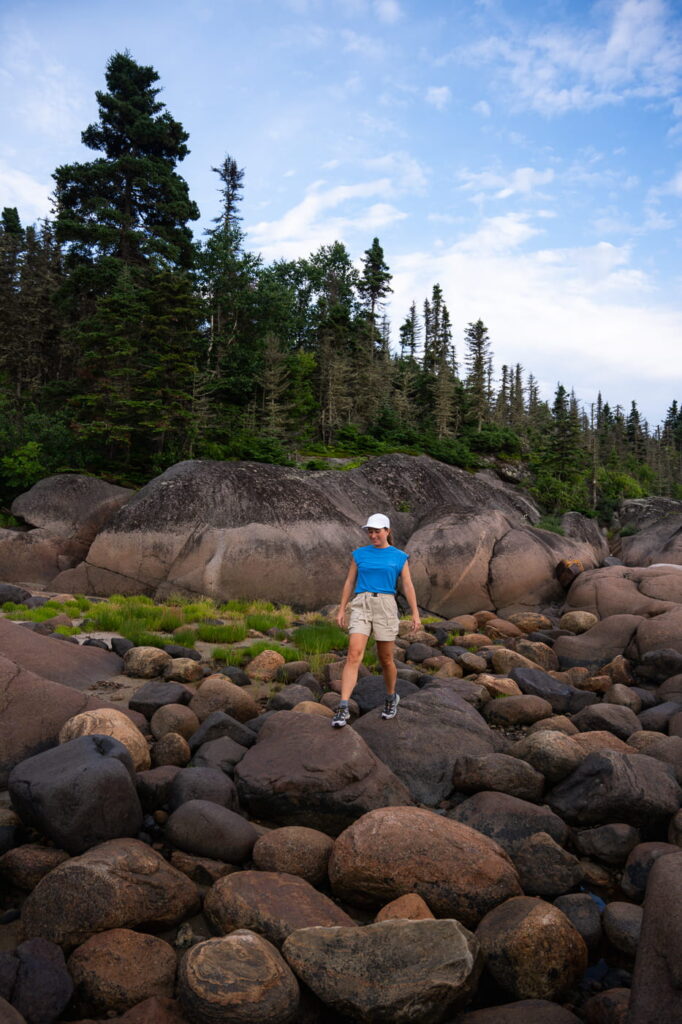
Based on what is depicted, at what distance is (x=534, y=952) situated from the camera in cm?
367

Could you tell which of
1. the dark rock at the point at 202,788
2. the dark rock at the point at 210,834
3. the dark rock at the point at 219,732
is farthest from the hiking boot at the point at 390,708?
the dark rock at the point at 210,834

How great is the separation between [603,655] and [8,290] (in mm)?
40055

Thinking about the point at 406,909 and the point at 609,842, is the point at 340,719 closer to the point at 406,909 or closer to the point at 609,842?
the point at 406,909

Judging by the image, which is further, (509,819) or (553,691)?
(553,691)

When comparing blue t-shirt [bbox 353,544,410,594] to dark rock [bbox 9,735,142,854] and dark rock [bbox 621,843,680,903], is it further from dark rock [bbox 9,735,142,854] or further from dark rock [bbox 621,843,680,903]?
dark rock [bbox 621,843,680,903]

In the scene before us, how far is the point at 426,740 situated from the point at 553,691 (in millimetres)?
3685

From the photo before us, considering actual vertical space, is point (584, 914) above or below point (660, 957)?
below

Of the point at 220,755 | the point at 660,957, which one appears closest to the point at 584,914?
the point at 660,957

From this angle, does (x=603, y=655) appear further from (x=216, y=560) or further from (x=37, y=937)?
(x=37, y=937)

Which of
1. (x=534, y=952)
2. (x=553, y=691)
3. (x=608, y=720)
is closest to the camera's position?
(x=534, y=952)

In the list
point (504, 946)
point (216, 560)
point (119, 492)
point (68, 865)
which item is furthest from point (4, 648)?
point (119, 492)

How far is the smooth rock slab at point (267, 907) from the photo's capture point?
377 centimetres

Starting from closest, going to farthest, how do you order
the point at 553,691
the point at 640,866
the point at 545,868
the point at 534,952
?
the point at 534,952 < the point at 545,868 < the point at 640,866 < the point at 553,691

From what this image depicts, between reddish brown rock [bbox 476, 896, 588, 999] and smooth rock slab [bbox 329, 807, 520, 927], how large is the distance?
292 mm
